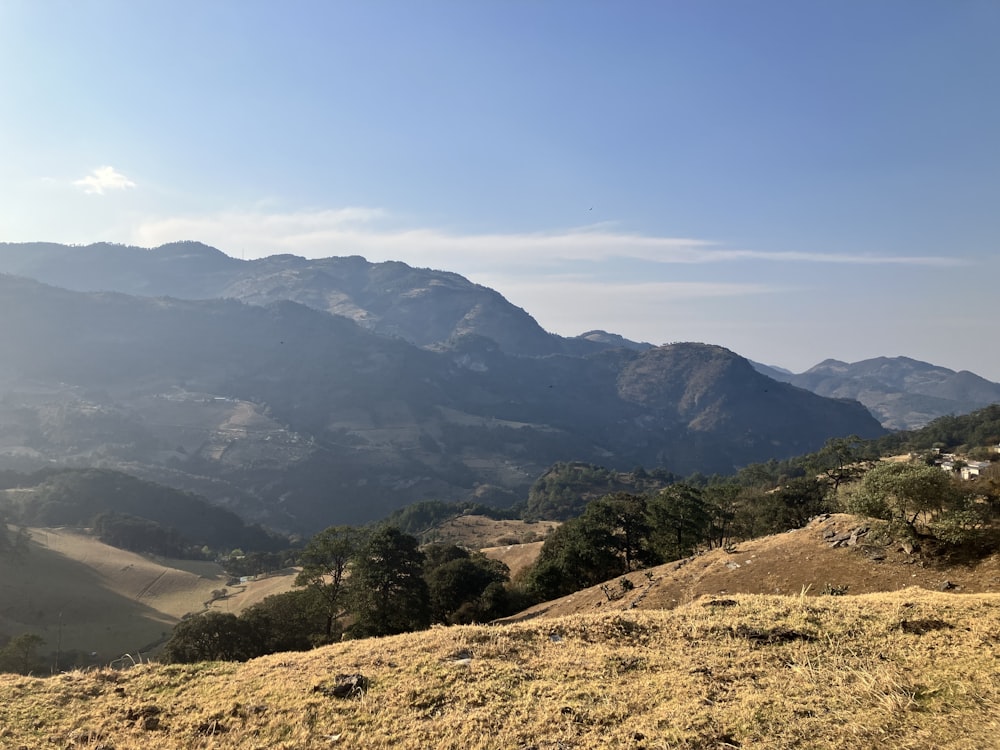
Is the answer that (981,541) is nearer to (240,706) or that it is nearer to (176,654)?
(240,706)

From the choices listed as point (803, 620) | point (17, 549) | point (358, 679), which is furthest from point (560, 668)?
point (17, 549)

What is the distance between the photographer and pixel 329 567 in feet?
165

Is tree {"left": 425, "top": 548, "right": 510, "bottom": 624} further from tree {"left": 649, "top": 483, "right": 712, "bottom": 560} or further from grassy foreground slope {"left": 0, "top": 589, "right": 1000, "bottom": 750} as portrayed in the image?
grassy foreground slope {"left": 0, "top": 589, "right": 1000, "bottom": 750}

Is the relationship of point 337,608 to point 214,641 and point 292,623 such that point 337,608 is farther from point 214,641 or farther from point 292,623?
point 214,641

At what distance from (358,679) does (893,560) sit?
2758 centimetres

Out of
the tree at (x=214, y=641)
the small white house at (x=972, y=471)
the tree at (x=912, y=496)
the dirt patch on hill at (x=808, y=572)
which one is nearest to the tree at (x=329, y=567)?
the tree at (x=214, y=641)

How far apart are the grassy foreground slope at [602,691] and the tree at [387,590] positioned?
89.0ft

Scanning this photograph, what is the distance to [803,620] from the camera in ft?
60.5

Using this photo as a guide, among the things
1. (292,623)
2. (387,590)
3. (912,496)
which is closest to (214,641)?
(292,623)

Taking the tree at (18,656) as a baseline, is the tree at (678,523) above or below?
above

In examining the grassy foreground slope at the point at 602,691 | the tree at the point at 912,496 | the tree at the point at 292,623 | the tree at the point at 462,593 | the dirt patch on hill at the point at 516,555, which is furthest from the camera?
the dirt patch on hill at the point at 516,555

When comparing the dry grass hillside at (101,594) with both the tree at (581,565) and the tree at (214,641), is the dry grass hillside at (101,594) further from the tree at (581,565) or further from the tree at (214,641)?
the tree at (581,565)

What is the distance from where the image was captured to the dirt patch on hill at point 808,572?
81.9ft

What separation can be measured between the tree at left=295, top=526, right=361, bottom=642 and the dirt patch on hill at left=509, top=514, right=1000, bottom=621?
20.2m
